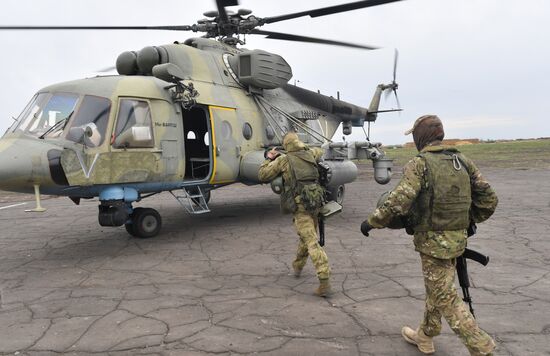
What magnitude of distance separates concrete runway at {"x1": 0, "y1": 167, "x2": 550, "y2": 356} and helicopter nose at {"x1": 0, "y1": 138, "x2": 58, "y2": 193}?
108 cm

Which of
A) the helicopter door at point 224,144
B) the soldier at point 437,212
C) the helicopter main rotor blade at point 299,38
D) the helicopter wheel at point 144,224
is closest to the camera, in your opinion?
the soldier at point 437,212

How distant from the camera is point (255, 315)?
3.66 metres

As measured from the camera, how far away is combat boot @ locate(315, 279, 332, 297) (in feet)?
13.1

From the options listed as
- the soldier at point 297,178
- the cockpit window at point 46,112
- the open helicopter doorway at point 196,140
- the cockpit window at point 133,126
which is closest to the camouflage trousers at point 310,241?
the soldier at point 297,178

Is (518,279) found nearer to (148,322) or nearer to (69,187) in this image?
(148,322)

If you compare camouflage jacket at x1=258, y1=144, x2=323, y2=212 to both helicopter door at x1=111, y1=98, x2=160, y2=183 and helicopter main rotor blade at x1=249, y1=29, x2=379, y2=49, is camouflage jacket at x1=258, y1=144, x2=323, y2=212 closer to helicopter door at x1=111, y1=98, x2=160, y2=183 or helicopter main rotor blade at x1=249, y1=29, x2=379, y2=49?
helicopter door at x1=111, y1=98, x2=160, y2=183

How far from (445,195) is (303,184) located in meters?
1.77

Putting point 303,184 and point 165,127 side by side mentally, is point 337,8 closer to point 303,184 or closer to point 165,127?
point 165,127

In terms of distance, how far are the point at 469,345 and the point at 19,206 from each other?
12188mm

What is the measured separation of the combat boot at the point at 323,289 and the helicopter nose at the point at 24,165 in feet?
12.0

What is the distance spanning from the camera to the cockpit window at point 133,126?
5.96 m

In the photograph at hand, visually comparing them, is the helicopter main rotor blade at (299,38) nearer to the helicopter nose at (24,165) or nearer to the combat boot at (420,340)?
the helicopter nose at (24,165)

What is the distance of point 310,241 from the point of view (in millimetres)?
4199

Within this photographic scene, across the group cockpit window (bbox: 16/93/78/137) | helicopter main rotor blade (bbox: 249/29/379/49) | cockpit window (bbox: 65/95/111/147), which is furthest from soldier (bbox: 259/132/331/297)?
helicopter main rotor blade (bbox: 249/29/379/49)
